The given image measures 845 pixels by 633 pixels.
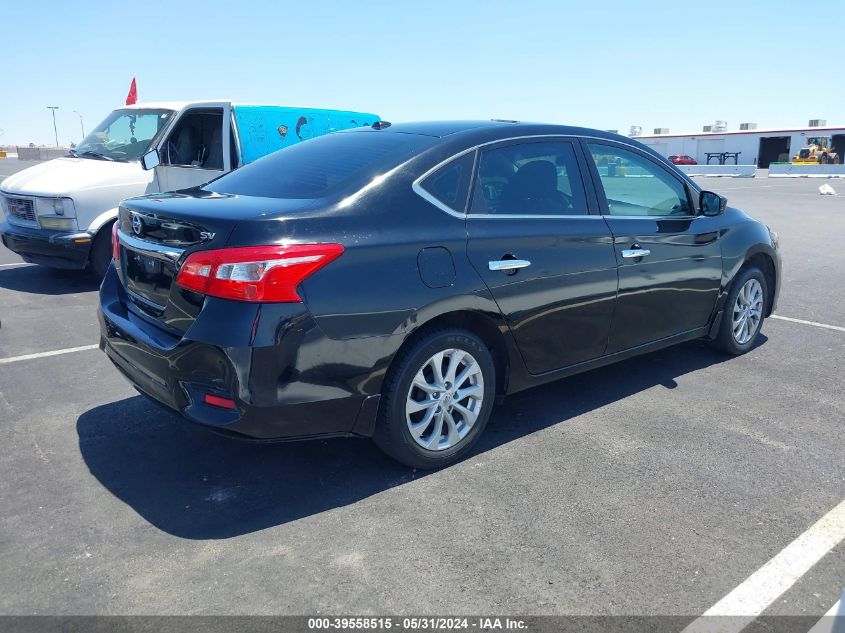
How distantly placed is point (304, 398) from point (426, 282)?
0.77 metres

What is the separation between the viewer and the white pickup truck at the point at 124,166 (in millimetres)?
7414

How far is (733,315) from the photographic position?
5.41m

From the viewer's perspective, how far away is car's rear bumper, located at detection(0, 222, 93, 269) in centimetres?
732

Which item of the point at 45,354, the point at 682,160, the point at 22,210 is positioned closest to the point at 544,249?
the point at 45,354

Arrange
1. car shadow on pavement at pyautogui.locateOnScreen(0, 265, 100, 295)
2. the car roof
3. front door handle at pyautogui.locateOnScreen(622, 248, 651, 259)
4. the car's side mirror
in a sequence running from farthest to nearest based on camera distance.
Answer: car shadow on pavement at pyautogui.locateOnScreen(0, 265, 100, 295)
the car's side mirror
front door handle at pyautogui.locateOnScreen(622, 248, 651, 259)
the car roof

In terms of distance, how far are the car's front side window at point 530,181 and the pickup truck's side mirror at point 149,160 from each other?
4.94 m

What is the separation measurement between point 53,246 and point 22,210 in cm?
73

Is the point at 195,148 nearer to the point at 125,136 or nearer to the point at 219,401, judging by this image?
the point at 125,136

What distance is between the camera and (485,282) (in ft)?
11.7

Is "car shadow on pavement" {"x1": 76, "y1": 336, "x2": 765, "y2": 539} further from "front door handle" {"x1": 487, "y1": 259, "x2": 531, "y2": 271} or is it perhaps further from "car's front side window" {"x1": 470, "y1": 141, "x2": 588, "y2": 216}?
"car's front side window" {"x1": 470, "y1": 141, "x2": 588, "y2": 216}

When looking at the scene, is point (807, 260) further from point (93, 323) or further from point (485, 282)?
point (93, 323)

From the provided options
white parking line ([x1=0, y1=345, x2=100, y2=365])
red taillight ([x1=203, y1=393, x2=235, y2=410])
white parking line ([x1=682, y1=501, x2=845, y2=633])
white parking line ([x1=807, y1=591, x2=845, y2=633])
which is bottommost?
white parking line ([x1=807, y1=591, x2=845, y2=633])

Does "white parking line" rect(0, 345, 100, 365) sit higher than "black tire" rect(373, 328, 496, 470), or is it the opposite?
"black tire" rect(373, 328, 496, 470)

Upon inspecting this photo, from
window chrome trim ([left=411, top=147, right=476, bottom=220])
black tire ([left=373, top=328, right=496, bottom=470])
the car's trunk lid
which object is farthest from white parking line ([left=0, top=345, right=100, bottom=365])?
window chrome trim ([left=411, top=147, right=476, bottom=220])
